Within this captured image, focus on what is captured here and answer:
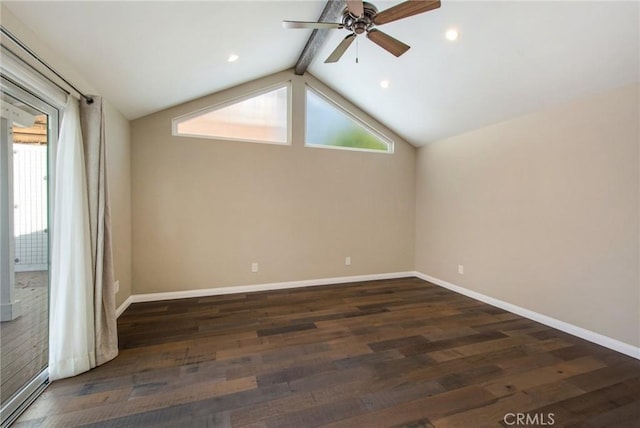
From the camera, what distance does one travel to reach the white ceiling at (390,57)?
6.69ft

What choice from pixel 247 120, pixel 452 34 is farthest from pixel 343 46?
pixel 247 120

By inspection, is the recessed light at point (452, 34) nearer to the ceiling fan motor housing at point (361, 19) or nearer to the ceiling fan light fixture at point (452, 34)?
the ceiling fan light fixture at point (452, 34)

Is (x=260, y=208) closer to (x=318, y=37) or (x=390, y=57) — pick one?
(x=318, y=37)

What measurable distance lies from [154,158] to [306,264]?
2673 millimetres

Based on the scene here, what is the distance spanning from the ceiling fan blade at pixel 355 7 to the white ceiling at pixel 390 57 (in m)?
0.96

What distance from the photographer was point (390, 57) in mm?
3350

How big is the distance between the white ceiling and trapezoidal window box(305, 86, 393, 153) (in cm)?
73

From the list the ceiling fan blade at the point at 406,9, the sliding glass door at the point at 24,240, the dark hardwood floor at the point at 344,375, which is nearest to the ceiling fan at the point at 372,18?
the ceiling fan blade at the point at 406,9

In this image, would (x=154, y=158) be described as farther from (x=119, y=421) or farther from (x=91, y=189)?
(x=119, y=421)

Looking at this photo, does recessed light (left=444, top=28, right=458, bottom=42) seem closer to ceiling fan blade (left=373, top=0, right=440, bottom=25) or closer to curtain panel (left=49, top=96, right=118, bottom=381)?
ceiling fan blade (left=373, top=0, right=440, bottom=25)

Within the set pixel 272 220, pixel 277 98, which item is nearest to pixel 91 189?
pixel 272 220

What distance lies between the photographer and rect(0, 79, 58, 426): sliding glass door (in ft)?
6.20

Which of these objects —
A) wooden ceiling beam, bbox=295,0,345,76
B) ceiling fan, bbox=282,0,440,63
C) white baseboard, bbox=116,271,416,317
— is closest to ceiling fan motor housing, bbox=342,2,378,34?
ceiling fan, bbox=282,0,440,63

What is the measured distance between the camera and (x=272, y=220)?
14.2ft
